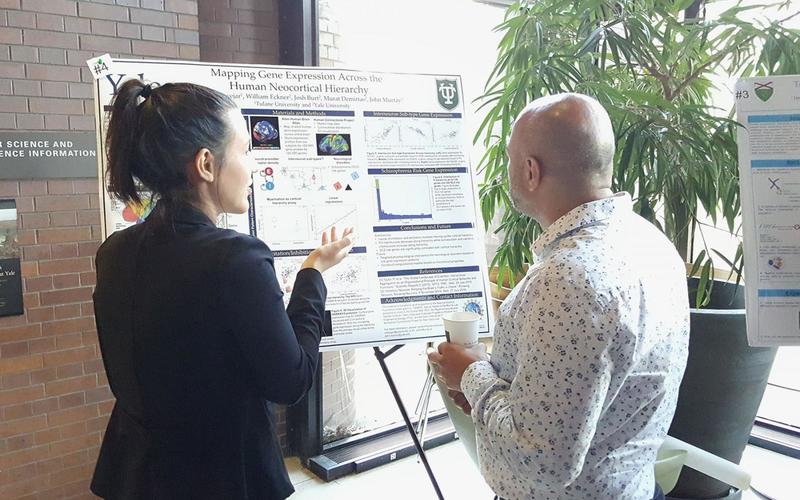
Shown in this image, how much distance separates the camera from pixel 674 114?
2162 millimetres

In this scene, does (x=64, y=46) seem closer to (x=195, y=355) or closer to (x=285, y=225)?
(x=285, y=225)

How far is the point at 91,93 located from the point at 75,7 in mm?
326

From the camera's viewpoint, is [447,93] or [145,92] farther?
[447,93]

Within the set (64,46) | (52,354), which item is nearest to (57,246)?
(52,354)

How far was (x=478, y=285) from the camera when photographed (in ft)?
7.16

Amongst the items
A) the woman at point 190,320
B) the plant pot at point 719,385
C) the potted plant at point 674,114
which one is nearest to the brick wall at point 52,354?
the woman at point 190,320

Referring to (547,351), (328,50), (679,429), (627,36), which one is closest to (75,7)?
(328,50)

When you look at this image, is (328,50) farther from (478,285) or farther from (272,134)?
(478,285)

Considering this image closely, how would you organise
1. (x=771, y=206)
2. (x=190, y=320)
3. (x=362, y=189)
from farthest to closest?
(x=362, y=189) → (x=771, y=206) → (x=190, y=320)

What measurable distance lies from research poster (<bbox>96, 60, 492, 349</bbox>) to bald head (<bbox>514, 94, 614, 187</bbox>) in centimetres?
90

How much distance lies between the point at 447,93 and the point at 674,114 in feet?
2.52

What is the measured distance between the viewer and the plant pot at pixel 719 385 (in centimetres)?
220

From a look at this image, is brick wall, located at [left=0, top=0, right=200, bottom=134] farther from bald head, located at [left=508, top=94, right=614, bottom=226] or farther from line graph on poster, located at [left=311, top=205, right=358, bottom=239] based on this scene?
bald head, located at [left=508, top=94, right=614, bottom=226]

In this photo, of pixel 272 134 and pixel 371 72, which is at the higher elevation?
pixel 371 72
